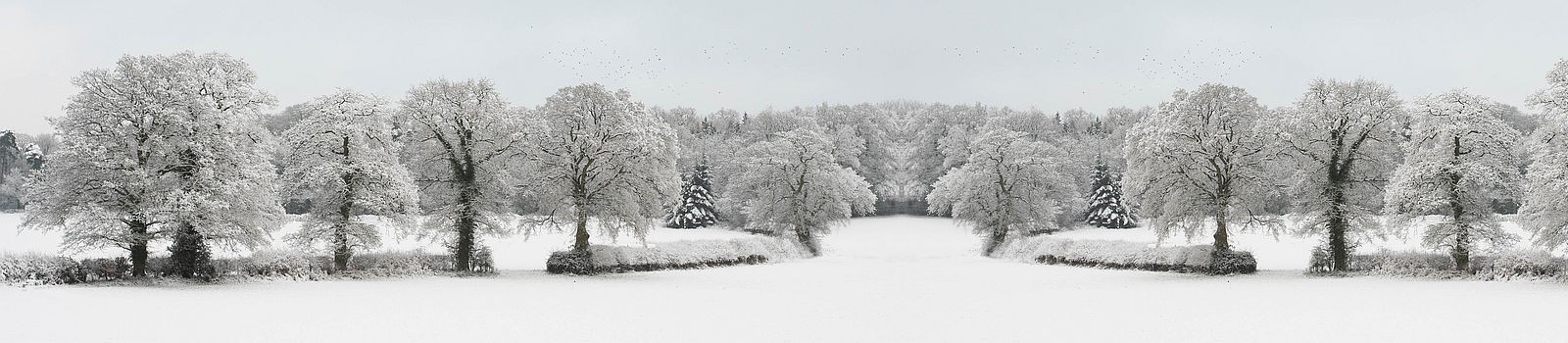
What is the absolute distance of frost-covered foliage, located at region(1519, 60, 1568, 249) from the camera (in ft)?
97.4

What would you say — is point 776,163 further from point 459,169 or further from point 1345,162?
point 1345,162

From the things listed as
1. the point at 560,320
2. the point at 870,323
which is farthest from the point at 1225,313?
the point at 560,320

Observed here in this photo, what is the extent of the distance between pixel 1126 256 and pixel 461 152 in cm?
2759

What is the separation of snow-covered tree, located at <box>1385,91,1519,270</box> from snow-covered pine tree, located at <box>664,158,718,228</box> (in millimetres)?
52341

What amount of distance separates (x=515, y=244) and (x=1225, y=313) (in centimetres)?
5022

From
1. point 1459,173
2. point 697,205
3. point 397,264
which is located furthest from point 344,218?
point 697,205

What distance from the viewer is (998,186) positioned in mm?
57031

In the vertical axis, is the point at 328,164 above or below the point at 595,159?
below

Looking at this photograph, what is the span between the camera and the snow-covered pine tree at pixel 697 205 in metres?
79.4

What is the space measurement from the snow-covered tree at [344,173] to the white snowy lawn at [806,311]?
2233 mm

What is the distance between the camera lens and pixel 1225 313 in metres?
22.2

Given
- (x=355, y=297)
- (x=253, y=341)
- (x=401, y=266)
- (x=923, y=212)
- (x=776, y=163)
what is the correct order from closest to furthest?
(x=253, y=341)
(x=355, y=297)
(x=401, y=266)
(x=776, y=163)
(x=923, y=212)

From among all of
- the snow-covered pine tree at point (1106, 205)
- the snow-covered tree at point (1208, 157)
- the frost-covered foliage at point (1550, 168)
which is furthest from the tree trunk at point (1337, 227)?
the snow-covered pine tree at point (1106, 205)

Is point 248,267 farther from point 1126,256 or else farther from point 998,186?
point 998,186
